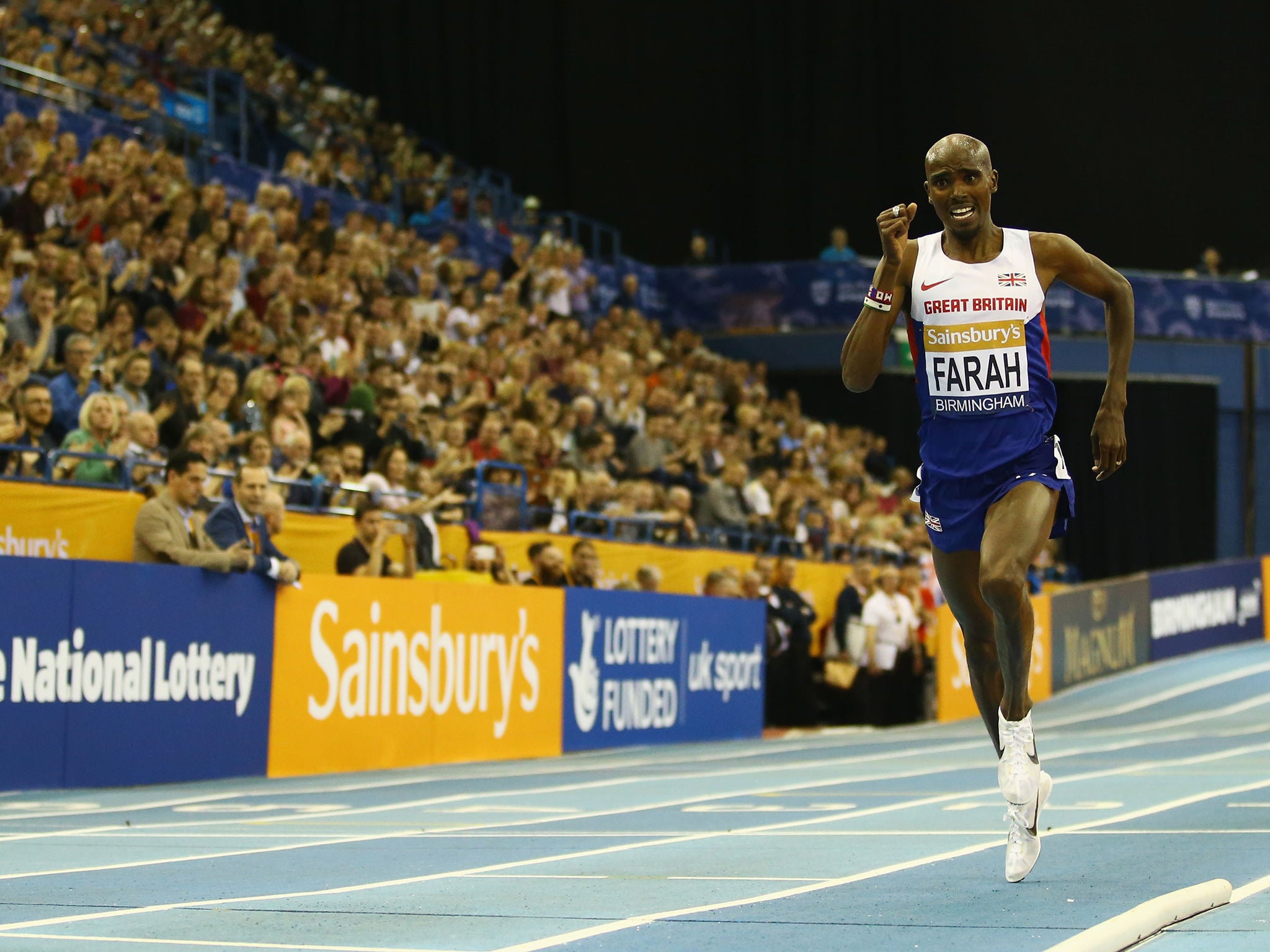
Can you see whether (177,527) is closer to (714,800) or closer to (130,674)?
(130,674)

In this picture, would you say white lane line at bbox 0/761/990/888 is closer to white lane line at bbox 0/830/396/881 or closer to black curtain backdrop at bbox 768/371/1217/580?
white lane line at bbox 0/830/396/881

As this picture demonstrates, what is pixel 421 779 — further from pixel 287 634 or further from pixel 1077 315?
pixel 1077 315

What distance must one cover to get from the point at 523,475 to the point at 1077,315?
1919cm

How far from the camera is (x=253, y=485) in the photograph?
11.1 meters

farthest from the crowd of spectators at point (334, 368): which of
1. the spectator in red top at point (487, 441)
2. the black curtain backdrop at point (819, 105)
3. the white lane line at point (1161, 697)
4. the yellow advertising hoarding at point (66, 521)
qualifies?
the black curtain backdrop at point (819, 105)

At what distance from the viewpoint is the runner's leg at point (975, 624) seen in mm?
6039

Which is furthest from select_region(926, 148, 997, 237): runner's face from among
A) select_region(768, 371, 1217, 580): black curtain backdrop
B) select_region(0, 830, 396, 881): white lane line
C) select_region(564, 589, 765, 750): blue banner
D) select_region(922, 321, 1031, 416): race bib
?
select_region(768, 371, 1217, 580): black curtain backdrop

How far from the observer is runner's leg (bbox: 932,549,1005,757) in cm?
604

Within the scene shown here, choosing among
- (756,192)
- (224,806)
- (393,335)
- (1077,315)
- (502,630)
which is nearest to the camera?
(224,806)

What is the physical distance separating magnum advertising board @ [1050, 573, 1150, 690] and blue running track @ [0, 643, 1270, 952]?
1139cm

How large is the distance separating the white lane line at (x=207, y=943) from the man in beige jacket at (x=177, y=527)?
20.4ft

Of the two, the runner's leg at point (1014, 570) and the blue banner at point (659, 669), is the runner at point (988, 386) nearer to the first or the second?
the runner's leg at point (1014, 570)

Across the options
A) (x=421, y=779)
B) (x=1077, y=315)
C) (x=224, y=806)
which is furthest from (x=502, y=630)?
(x=1077, y=315)

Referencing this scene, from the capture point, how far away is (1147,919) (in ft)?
14.1
